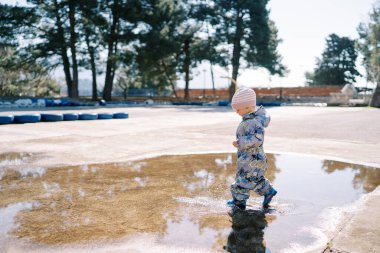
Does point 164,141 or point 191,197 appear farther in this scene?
point 164,141

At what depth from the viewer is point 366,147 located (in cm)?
845

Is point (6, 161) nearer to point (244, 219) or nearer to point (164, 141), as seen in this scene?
point (164, 141)

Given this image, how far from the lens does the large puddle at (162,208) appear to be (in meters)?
2.94

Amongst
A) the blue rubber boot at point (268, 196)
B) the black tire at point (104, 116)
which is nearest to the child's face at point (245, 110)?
the blue rubber boot at point (268, 196)

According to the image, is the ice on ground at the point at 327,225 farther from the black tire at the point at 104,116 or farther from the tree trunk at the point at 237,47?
the tree trunk at the point at 237,47

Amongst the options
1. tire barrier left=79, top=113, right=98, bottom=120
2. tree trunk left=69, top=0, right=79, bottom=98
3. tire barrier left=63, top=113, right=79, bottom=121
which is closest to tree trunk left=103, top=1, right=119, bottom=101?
tree trunk left=69, top=0, right=79, bottom=98

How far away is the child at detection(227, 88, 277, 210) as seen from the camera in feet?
12.4

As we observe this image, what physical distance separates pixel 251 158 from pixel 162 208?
112cm

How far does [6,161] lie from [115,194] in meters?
3.07

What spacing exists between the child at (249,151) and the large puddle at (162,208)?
0.22 m

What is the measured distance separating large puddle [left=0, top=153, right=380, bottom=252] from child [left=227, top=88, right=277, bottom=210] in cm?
22

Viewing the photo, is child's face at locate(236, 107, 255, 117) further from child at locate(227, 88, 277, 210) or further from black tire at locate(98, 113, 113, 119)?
black tire at locate(98, 113, 113, 119)

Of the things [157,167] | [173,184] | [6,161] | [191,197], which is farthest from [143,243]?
[6,161]

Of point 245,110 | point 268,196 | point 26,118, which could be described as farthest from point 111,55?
point 268,196
